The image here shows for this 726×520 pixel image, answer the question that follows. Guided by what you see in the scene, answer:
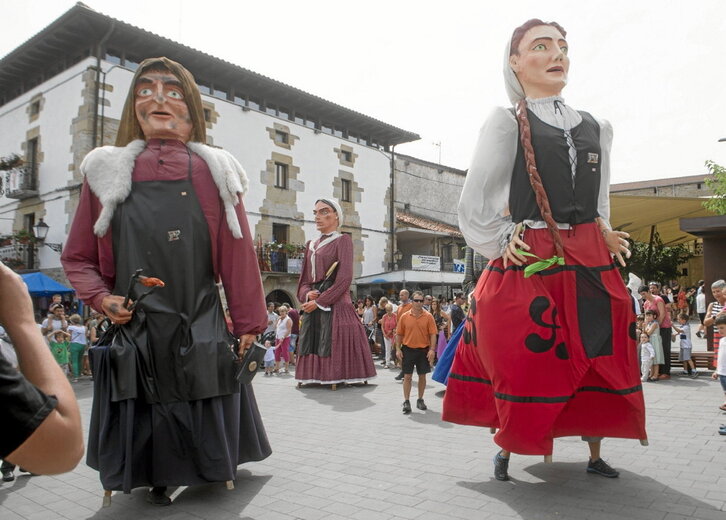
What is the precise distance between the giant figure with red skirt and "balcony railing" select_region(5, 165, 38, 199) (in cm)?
2028

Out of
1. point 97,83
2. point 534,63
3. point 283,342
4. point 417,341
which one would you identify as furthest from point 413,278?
point 534,63

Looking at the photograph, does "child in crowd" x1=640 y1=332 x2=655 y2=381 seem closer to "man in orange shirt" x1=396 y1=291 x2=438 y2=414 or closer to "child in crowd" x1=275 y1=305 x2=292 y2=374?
"man in orange shirt" x1=396 y1=291 x2=438 y2=414

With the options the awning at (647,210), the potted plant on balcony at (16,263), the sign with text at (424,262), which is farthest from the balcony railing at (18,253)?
the awning at (647,210)

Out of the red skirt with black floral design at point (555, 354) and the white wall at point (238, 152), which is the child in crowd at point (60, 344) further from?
the white wall at point (238, 152)

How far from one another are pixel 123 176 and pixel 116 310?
2.54 feet

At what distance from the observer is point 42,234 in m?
18.2

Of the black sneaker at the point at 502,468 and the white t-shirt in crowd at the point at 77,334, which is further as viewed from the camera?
the white t-shirt in crowd at the point at 77,334

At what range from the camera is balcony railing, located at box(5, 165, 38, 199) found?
65.9 feet

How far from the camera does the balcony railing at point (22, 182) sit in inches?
791

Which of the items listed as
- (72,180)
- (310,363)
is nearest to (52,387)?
(310,363)

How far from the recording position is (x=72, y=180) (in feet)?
61.1

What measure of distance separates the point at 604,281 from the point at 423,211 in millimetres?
29262

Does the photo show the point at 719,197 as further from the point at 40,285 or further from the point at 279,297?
the point at 40,285

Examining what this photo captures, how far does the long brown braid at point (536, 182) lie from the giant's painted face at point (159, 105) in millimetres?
2059
